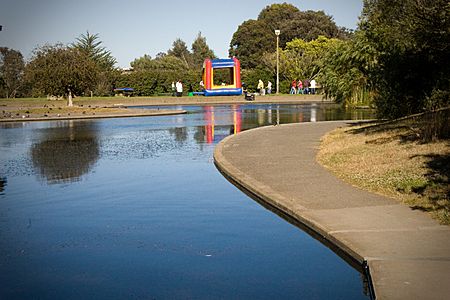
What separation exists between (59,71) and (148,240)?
104ft

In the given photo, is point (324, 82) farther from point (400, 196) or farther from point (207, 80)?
point (207, 80)

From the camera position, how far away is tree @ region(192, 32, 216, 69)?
11625 cm

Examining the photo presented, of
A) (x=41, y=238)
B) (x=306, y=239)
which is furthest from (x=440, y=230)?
(x=41, y=238)

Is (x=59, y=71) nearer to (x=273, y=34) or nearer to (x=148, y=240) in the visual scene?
(x=148, y=240)

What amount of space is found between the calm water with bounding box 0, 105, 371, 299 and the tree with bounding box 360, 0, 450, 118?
5.69 m

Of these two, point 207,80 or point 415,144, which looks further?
point 207,80

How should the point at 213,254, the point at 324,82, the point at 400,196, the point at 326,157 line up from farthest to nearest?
the point at 324,82 → the point at 326,157 → the point at 400,196 → the point at 213,254

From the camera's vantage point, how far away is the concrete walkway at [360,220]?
575 centimetres

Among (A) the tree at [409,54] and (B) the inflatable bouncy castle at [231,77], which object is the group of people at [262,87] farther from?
(A) the tree at [409,54]

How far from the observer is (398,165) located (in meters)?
11.7

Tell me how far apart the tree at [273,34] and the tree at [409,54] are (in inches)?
3008

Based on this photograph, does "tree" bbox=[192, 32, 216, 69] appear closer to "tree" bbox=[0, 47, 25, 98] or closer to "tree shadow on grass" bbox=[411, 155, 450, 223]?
"tree" bbox=[0, 47, 25, 98]

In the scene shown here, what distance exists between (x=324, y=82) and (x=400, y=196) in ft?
52.9

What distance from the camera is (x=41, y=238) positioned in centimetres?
807
